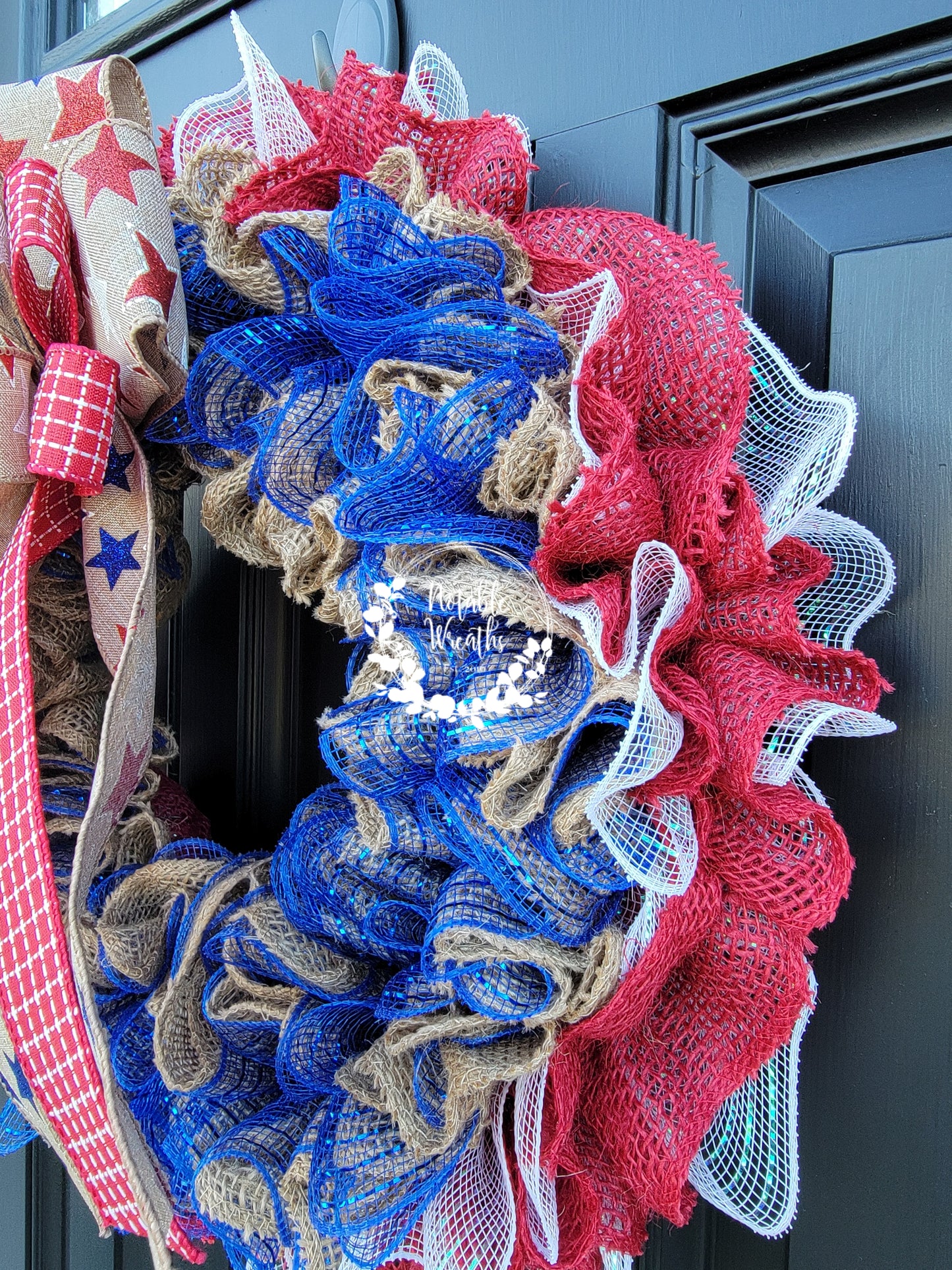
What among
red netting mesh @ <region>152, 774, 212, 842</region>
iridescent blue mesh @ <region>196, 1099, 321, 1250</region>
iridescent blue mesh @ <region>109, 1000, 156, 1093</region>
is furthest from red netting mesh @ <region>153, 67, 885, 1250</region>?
red netting mesh @ <region>152, 774, 212, 842</region>

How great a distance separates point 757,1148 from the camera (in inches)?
17.6

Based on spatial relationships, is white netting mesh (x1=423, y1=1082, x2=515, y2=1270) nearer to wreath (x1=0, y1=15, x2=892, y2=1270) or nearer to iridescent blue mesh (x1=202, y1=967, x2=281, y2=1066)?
wreath (x1=0, y1=15, x2=892, y2=1270)

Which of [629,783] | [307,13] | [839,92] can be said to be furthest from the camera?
[307,13]

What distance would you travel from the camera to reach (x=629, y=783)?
369 mm

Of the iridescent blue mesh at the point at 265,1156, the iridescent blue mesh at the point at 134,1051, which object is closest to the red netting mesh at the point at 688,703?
the iridescent blue mesh at the point at 265,1156

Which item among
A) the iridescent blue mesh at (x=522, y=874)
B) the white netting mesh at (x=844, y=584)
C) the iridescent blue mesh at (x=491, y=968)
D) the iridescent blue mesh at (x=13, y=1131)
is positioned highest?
the white netting mesh at (x=844, y=584)

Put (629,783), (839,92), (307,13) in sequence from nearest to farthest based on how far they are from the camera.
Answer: (629,783) → (839,92) → (307,13)

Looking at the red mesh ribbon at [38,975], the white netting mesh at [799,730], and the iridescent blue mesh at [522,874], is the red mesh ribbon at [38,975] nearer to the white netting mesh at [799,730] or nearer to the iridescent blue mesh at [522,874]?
the iridescent blue mesh at [522,874]

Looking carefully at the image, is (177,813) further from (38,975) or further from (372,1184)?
(372,1184)

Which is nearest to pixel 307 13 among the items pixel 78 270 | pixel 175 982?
pixel 78 270

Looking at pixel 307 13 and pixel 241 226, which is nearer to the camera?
pixel 241 226

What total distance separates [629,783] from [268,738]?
459mm

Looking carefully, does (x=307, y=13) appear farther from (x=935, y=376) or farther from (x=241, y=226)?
(x=935, y=376)

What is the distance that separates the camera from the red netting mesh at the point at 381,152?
0.48 metres
